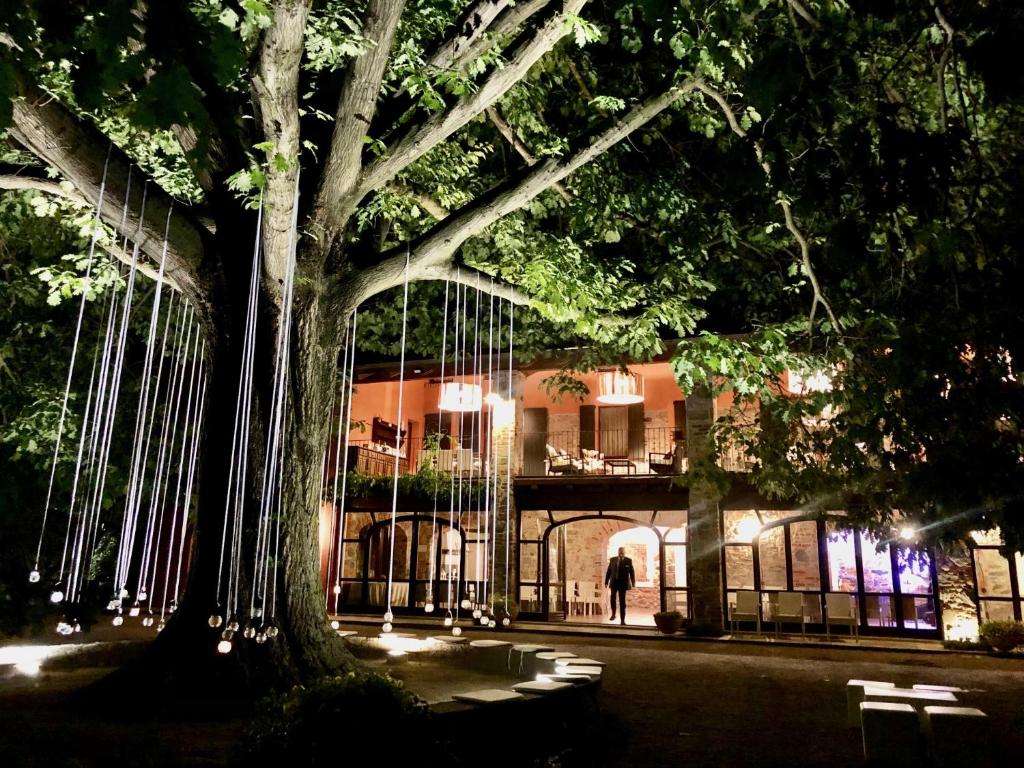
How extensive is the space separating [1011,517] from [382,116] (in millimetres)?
6436

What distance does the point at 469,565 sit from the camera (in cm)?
1914

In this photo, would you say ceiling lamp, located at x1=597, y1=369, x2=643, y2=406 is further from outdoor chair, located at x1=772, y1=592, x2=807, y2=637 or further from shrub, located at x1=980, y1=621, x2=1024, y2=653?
shrub, located at x1=980, y1=621, x2=1024, y2=653

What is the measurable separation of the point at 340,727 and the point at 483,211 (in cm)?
445

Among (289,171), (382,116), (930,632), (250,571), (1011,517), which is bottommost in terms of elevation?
(930,632)

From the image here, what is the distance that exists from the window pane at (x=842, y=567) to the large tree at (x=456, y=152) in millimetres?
7947

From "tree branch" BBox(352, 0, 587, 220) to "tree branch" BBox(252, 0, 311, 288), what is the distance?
76 centimetres

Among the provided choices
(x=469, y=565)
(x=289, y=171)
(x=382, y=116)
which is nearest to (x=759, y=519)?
(x=469, y=565)

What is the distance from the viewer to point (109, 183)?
529 centimetres

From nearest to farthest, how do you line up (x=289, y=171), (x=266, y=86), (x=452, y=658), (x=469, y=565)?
1. (x=266, y=86)
2. (x=289, y=171)
3. (x=452, y=658)
4. (x=469, y=565)

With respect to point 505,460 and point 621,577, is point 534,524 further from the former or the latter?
point 621,577

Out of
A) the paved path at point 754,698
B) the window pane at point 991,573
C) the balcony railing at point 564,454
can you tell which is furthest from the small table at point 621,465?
the window pane at point 991,573

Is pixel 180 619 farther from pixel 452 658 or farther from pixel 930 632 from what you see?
pixel 930 632

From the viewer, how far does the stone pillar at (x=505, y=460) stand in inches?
691

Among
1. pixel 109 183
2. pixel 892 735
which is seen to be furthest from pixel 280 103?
pixel 892 735
